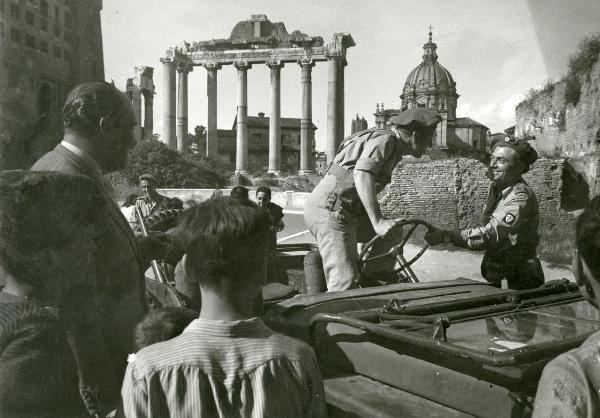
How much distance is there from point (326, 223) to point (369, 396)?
84.6 inches

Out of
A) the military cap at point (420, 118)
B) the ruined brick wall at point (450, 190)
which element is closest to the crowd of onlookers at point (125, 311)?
the military cap at point (420, 118)

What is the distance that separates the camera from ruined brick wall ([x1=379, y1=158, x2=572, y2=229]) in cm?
1578

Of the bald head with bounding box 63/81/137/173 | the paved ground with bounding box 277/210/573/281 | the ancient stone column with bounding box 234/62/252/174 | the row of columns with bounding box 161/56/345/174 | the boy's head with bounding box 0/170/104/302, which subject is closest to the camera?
the boy's head with bounding box 0/170/104/302

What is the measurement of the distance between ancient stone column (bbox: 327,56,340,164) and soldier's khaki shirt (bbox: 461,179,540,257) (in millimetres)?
40822

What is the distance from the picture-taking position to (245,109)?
158 ft

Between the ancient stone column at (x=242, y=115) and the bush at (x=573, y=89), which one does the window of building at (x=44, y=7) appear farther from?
the ancient stone column at (x=242, y=115)

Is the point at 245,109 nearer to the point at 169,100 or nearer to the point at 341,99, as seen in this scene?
the point at 169,100

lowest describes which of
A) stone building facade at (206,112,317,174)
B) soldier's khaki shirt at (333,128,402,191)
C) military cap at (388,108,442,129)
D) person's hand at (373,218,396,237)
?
person's hand at (373,218,396,237)

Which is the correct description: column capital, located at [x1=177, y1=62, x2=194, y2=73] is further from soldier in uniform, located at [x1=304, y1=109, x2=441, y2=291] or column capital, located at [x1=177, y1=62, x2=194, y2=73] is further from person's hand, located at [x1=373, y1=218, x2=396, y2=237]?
person's hand, located at [x1=373, y1=218, x2=396, y2=237]

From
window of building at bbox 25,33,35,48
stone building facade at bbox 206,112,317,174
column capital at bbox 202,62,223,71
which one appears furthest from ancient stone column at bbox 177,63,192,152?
window of building at bbox 25,33,35,48

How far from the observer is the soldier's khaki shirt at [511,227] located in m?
4.16

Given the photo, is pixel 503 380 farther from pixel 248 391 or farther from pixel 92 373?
pixel 92 373

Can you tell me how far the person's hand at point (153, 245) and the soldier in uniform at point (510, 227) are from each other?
2038 mm

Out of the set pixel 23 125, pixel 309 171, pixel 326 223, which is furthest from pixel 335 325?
pixel 309 171
